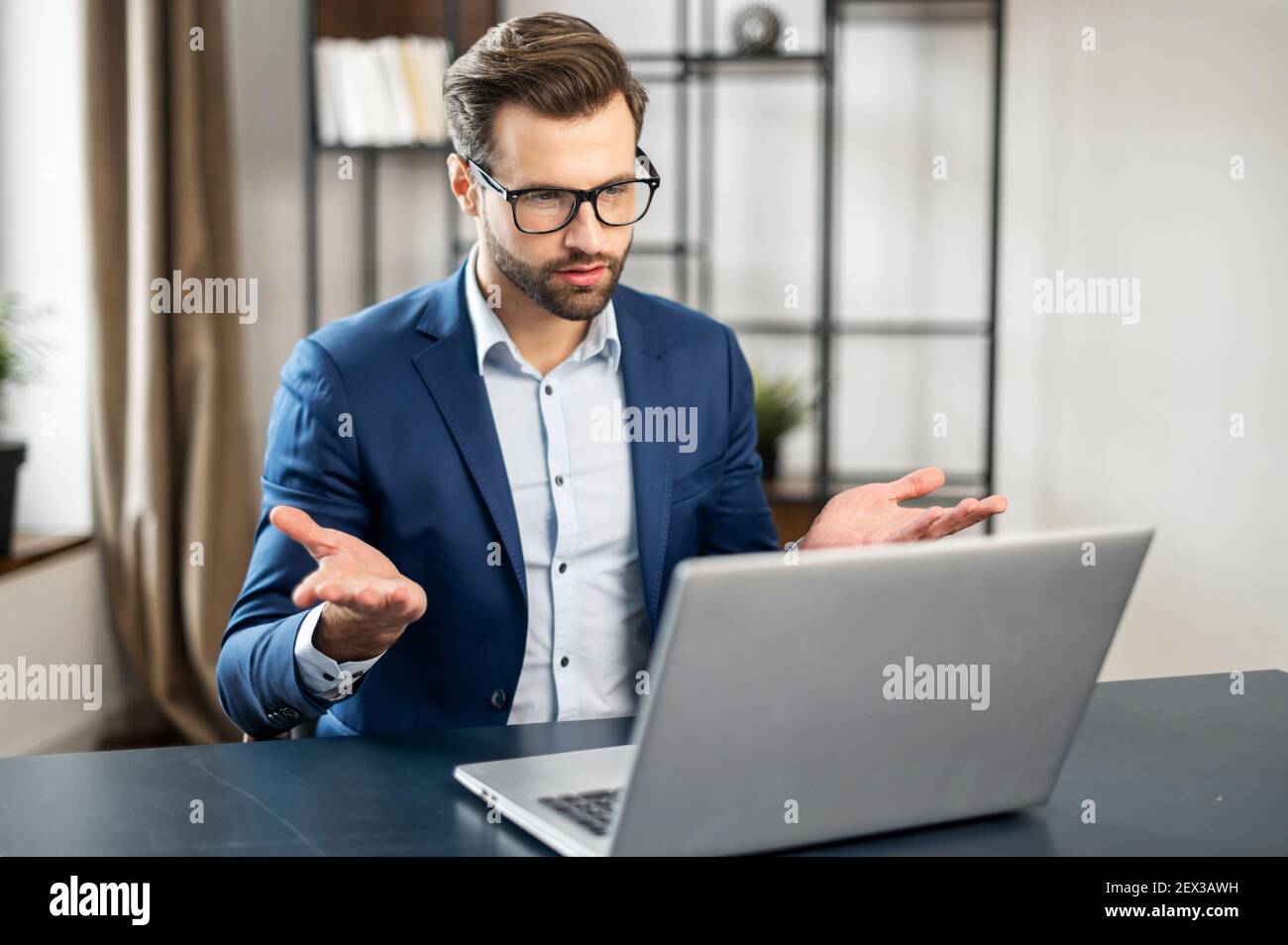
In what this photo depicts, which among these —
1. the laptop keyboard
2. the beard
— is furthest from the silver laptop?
the beard

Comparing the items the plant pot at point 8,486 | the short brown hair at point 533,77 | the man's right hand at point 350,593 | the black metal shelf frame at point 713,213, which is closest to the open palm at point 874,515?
the man's right hand at point 350,593

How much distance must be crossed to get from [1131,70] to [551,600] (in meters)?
2.64

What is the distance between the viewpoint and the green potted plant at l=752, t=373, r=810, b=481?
3398 millimetres

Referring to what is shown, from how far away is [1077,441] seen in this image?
12.2 ft

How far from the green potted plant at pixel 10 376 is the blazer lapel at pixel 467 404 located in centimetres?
154

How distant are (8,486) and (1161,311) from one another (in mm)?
2956

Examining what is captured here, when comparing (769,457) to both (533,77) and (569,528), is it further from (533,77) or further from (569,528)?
(533,77)

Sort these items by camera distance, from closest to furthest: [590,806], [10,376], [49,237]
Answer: [590,806] < [10,376] < [49,237]

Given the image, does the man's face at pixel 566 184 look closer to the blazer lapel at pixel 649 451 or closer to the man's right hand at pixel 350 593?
the blazer lapel at pixel 649 451

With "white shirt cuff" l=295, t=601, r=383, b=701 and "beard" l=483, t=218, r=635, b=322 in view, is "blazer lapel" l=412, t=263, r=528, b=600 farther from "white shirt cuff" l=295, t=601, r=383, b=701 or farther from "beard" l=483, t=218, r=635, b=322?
"white shirt cuff" l=295, t=601, r=383, b=701

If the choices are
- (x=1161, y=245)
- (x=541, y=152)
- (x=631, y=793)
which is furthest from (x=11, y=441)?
(x=1161, y=245)

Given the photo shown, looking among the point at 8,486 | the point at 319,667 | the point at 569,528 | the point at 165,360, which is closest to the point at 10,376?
the point at 8,486

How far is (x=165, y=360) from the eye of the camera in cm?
335

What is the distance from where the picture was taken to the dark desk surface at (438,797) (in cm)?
108
